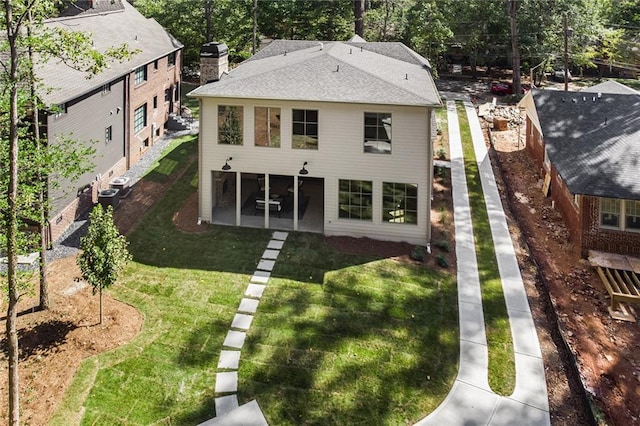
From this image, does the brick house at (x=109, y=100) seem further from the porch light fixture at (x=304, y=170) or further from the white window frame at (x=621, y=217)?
the white window frame at (x=621, y=217)

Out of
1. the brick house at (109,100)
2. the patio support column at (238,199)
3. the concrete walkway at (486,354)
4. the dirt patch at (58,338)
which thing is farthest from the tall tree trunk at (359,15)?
the dirt patch at (58,338)

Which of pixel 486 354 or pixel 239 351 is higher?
pixel 239 351

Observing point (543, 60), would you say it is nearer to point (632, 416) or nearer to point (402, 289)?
point (402, 289)

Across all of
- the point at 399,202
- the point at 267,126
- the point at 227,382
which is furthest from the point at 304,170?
the point at 227,382

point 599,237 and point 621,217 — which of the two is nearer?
point 621,217

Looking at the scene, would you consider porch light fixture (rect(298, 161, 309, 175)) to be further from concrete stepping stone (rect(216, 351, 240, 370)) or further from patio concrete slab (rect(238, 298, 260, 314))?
concrete stepping stone (rect(216, 351, 240, 370))

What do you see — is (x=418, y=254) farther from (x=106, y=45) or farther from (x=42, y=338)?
(x=106, y=45)

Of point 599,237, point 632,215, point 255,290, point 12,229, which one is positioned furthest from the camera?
point 599,237

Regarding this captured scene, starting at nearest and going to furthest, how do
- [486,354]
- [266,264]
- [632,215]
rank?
[486,354] → [266,264] → [632,215]
